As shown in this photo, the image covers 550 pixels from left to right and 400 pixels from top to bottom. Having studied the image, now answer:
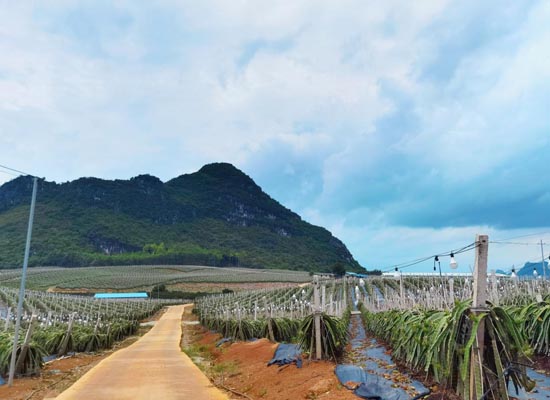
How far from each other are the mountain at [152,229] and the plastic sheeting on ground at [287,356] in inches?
4010

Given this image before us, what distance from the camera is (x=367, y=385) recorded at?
21.9 feet

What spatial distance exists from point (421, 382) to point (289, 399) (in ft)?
7.30

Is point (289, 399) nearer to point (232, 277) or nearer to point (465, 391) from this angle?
point (465, 391)

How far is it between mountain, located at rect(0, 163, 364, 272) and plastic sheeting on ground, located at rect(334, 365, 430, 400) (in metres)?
106

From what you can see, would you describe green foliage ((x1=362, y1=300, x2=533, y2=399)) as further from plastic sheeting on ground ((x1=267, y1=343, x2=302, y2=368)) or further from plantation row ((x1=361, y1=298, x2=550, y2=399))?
plastic sheeting on ground ((x1=267, y1=343, x2=302, y2=368))

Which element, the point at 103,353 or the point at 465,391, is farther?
the point at 103,353

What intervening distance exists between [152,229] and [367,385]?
14661 centimetres

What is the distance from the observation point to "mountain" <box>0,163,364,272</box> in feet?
368

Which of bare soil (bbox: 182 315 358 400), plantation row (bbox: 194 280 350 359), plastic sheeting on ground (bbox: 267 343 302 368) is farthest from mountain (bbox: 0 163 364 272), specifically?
plastic sheeting on ground (bbox: 267 343 302 368)

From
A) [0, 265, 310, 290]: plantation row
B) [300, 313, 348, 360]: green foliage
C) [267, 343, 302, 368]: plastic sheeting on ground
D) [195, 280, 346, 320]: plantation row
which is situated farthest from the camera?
[0, 265, 310, 290]: plantation row

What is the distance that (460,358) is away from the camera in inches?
219

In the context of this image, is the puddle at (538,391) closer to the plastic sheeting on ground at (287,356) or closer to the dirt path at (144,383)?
the plastic sheeting on ground at (287,356)

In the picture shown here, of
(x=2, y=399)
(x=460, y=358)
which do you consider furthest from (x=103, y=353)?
(x=460, y=358)

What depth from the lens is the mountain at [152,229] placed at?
368 feet
